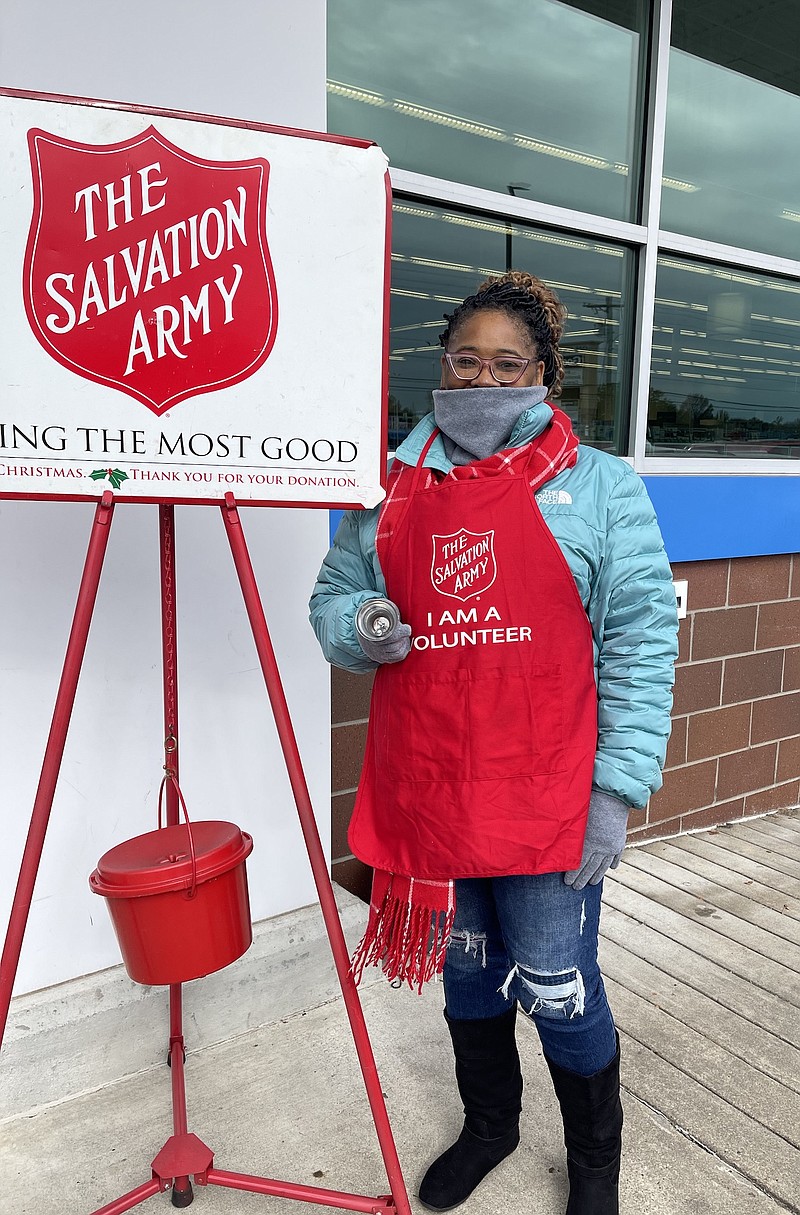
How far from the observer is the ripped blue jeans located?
1.45 m

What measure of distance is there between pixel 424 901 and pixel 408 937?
0.28ft

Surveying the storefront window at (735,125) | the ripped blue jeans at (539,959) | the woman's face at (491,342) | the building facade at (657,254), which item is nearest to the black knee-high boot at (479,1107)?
the ripped blue jeans at (539,959)

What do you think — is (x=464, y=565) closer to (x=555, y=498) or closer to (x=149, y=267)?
(x=555, y=498)

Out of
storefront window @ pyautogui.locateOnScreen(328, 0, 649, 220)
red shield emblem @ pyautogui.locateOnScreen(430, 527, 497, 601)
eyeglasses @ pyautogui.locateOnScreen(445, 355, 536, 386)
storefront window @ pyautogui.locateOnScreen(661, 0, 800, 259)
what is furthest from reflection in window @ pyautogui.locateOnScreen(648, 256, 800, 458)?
red shield emblem @ pyautogui.locateOnScreen(430, 527, 497, 601)

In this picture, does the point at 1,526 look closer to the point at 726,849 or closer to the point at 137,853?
the point at 137,853

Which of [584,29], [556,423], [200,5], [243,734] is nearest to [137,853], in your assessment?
[243,734]

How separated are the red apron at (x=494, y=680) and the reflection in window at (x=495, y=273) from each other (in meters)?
1.25

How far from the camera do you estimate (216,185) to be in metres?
1.31

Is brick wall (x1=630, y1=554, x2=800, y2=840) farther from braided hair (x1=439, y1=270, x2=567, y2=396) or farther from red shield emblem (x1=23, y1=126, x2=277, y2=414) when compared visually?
red shield emblem (x1=23, y1=126, x2=277, y2=414)

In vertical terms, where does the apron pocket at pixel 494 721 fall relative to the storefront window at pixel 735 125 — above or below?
below

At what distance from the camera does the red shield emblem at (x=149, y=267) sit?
126 centimetres

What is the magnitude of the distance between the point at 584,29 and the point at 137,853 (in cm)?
289

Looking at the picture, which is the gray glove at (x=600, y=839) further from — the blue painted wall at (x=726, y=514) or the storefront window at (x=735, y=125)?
the storefront window at (x=735, y=125)

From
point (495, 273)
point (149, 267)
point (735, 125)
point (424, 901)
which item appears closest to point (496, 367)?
point (149, 267)
